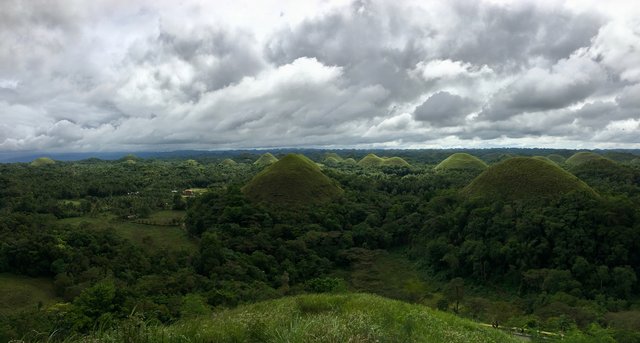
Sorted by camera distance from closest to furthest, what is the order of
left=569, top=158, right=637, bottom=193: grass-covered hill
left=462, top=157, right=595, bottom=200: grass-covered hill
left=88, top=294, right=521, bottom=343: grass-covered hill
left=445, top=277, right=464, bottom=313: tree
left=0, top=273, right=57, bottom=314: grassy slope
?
left=88, top=294, right=521, bottom=343: grass-covered hill
left=0, top=273, right=57, bottom=314: grassy slope
left=445, top=277, right=464, bottom=313: tree
left=462, top=157, right=595, bottom=200: grass-covered hill
left=569, top=158, right=637, bottom=193: grass-covered hill

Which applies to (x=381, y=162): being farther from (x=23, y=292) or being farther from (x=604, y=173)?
(x=23, y=292)

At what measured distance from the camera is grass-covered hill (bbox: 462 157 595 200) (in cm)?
4106

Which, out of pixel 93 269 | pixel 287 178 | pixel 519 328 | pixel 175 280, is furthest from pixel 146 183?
pixel 519 328

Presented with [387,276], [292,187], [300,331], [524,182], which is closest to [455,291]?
[387,276]

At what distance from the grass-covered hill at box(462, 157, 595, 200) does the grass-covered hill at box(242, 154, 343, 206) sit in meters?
18.1

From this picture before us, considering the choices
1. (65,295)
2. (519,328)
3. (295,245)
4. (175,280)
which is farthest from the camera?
(295,245)

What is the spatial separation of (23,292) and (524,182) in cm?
4684

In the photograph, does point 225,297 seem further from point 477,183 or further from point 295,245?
point 477,183

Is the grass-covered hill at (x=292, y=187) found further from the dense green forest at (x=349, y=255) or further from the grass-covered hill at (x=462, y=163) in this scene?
the grass-covered hill at (x=462, y=163)

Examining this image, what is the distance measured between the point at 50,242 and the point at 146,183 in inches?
2095

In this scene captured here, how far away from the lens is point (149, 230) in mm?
46719

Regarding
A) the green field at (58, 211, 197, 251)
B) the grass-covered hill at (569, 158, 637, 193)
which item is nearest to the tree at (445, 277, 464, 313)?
the green field at (58, 211, 197, 251)

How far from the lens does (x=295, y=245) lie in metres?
36.3

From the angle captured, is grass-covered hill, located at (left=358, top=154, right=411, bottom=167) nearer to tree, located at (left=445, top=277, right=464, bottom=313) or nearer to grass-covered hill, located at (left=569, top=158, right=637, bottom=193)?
grass-covered hill, located at (left=569, top=158, right=637, bottom=193)
